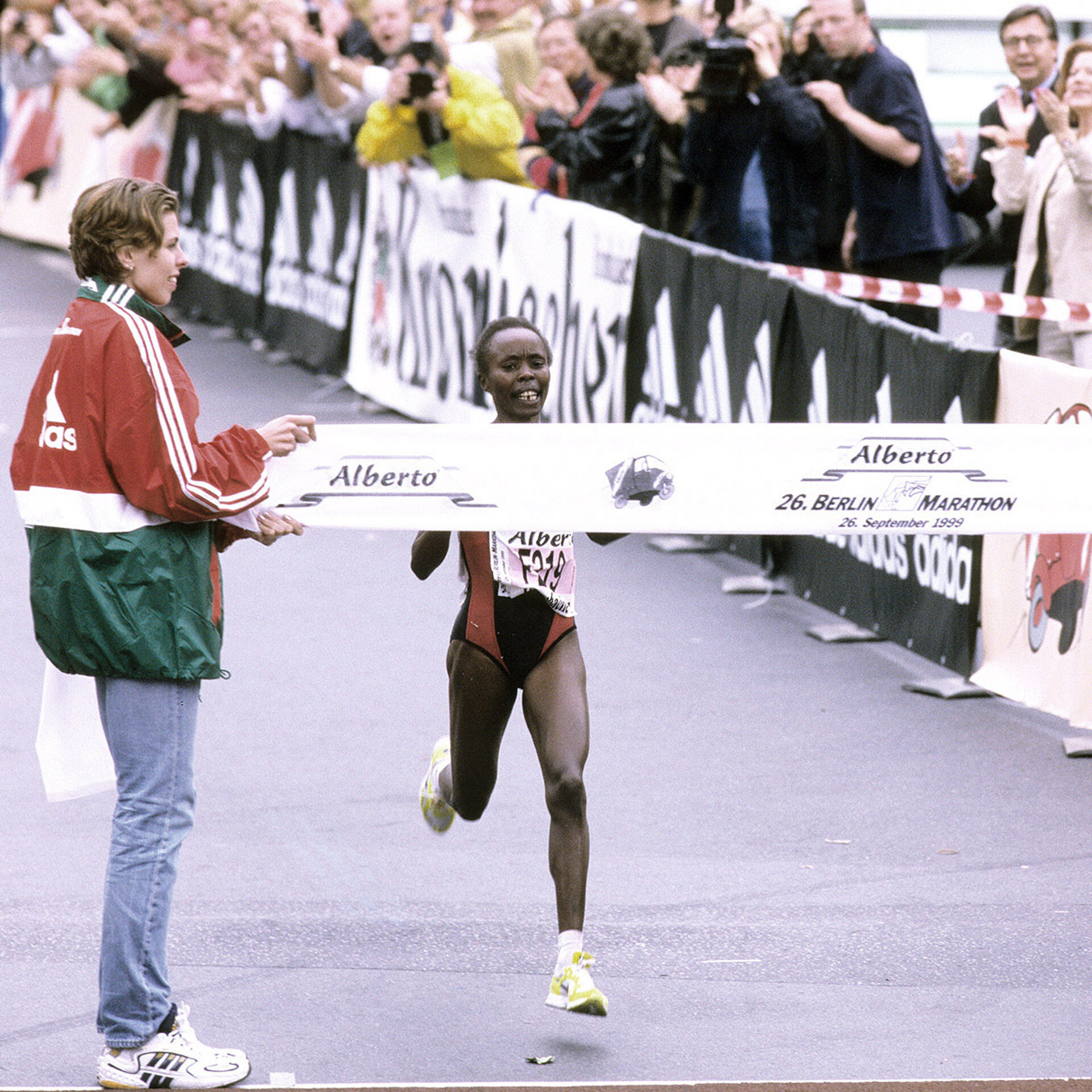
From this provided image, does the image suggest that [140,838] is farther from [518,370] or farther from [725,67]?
[725,67]

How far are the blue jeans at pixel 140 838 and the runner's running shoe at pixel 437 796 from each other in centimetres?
137

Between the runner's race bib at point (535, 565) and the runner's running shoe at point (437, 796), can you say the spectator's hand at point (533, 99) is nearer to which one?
the runner's running shoe at point (437, 796)

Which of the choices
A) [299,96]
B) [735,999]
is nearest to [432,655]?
[735,999]

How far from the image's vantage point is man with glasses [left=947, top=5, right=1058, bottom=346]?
10742mm

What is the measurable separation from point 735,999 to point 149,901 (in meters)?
1.58

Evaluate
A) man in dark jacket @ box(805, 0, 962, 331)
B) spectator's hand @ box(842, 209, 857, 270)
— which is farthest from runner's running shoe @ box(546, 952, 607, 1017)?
spectator's hand @ box(842, 209, 857, 270)

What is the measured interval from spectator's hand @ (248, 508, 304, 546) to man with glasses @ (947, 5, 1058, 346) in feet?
21.1

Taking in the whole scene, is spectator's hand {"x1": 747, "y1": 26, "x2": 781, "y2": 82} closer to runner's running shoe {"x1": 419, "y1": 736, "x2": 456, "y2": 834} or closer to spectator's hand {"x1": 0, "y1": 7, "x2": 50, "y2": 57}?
runner's running shoe {"x1": 419, "y1": 736, "x2": 456, "y2": 834}

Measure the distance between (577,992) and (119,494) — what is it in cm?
161

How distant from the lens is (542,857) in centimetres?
652

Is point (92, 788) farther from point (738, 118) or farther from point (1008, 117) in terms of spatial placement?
point (738, 118)

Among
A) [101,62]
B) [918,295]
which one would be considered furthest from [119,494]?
[101,62]

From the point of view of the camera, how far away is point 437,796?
6.00m

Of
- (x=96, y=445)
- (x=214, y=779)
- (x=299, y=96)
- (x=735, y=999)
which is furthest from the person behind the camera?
(x=299, y=96)
